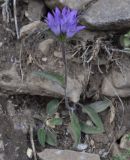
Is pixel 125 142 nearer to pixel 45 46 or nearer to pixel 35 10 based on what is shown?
pixel 45 46

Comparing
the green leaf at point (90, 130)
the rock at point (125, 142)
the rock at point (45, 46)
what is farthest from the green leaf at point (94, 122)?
the rock at point (45, 46)

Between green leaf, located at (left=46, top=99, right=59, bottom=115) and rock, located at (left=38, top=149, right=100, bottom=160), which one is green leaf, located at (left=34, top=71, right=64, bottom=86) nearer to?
Result: green leaf, located at (left=46, top=99, right=59, bottom=115)

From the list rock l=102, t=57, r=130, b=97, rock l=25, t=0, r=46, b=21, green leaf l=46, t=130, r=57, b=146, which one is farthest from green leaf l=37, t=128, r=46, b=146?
rock l=25, t=0, r=46, b=21

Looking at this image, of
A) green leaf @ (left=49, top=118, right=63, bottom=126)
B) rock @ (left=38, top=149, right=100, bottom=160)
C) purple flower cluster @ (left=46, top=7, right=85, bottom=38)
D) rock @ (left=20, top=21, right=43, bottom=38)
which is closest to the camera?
purple flower cluster @ (left=46, top=7, right=85, bottom=38)

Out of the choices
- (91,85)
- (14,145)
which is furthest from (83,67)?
(14,145)

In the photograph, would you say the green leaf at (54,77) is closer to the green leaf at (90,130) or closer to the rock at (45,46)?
the rock at (45,46)

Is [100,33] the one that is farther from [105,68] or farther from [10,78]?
[10,78]

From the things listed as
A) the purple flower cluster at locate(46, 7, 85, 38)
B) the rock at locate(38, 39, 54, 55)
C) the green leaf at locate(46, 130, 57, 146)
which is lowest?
the green leaf at locate(46, 130, 57, 146)
